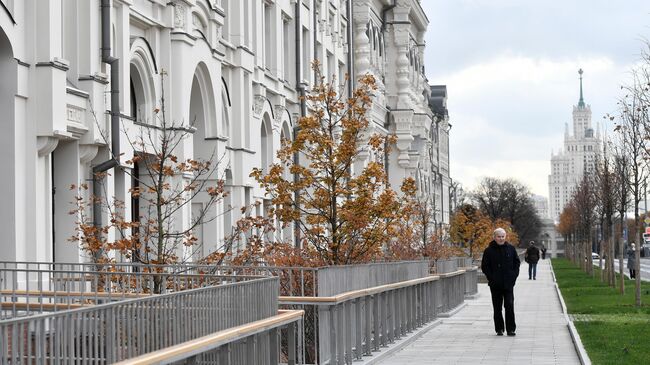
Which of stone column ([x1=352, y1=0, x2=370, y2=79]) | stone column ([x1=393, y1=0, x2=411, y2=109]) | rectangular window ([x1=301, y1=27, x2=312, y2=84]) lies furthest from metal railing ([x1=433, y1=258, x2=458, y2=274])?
stone column ([x1=393, y1=0, x2=411, y2=109])

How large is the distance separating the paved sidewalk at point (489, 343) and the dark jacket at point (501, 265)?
944 millimetres

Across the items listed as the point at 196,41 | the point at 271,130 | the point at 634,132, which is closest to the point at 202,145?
the point at 196,41

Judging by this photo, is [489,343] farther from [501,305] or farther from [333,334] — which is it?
[333,334]

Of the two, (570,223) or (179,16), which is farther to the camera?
(570,223)

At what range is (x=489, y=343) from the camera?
20.4 meters

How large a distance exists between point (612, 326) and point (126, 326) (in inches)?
671

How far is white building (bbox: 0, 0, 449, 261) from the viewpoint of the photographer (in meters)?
18.4

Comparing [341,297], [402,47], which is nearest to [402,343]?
[341,297]

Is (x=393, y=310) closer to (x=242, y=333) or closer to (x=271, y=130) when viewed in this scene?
(x=242, y=333)

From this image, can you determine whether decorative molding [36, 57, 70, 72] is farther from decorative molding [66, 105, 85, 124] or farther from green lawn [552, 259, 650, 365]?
green lawn [552, 259, 650, 365]

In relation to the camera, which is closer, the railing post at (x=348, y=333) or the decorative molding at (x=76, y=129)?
the railing post at (x=348, y=333)

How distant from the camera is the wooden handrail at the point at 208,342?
7887 mm

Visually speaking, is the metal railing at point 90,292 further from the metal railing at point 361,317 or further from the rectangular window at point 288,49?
the rectangular window at point 288,49

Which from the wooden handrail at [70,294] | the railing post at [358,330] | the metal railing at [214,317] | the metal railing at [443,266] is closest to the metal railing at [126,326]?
the metal railing at [214,317]
